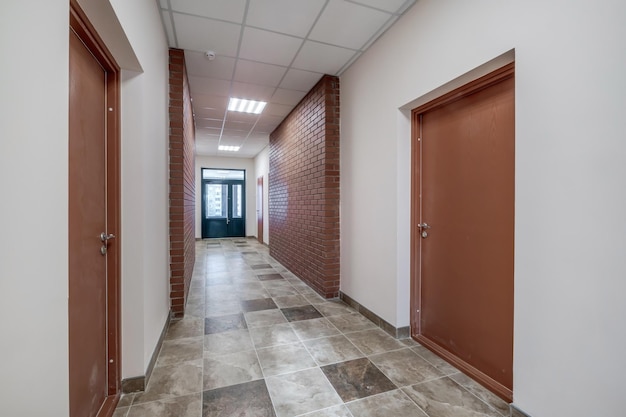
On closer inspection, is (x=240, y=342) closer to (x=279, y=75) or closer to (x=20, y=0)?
(x=20, y=0)

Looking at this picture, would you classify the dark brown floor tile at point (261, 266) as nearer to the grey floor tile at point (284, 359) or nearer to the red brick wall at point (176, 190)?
the red brick wall at point (176, 190)

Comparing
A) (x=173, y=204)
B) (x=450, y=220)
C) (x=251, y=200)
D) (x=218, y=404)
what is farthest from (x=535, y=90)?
(x=251, y=200)

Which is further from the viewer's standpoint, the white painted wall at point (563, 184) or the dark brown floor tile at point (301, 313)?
the dark brown floor tile at point (301, 313)

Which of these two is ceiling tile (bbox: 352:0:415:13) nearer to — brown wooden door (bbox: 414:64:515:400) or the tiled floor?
brown wooden door (bbox: 414:64:515:400)

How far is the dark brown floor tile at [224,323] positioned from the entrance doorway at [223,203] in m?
7.50

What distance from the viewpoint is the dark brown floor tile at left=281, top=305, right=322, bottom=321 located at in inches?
126

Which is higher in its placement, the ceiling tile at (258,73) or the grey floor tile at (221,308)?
the ceiling tile at (258,73)

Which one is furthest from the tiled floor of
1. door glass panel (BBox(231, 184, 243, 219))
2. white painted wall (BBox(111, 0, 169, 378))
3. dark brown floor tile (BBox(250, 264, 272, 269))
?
door glass panel (BBox(231, 184, 243, 219))

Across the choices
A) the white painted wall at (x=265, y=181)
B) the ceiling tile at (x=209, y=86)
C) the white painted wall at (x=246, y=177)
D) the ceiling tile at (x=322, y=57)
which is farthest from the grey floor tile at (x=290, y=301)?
the white painted wall at (x=246, y=177)

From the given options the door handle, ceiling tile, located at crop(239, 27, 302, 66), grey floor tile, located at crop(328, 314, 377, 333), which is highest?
ceiling tile, located at crop(239, 27, 302, 66)

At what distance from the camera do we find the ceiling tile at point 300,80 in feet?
12.3

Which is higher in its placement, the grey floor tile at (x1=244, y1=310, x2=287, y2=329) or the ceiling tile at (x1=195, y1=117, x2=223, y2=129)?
the ceiling tile at (x1=195, y1=117, x2=223, y2=129)

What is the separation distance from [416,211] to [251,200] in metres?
8.60

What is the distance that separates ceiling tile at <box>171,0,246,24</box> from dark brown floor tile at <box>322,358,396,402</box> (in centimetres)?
307
